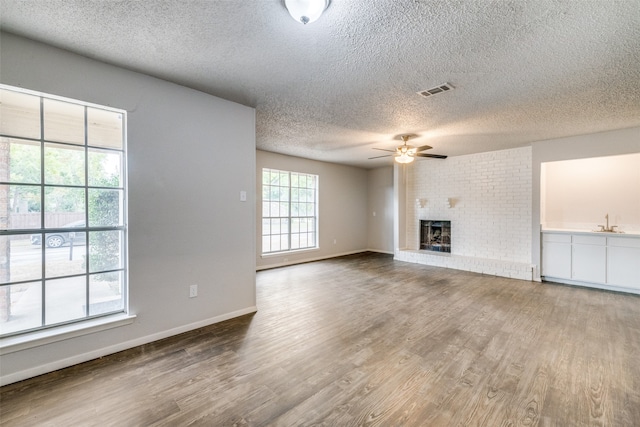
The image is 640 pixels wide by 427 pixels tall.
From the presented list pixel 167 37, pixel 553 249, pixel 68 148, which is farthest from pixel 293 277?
pixel 553 249

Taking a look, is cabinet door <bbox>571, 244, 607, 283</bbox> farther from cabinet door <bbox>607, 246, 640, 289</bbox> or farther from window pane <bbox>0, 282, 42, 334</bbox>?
window pane <bbox>0, 282, 42, 334</bbox>

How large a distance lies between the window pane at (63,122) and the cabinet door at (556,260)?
704cm

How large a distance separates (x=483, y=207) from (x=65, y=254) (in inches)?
278

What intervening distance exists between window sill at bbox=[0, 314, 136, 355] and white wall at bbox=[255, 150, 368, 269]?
11.0 feet

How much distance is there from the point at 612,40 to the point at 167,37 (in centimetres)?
339

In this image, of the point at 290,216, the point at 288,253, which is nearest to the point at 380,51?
the point at 290,216

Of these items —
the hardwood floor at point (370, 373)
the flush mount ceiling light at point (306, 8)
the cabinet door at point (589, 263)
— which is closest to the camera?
the flush mount ceiling light at point (306, 8)

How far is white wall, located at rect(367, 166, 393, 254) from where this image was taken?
7.97 metres

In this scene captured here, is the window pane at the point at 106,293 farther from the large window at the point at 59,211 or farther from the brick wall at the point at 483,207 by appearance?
the brick wall at the point at 483,207

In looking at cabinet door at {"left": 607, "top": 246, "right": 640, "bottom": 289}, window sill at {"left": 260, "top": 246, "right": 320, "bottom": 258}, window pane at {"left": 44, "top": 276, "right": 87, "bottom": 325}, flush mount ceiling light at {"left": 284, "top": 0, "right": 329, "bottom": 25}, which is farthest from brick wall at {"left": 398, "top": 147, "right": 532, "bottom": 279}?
window pane at {"left": 44, "top": 276, "right": 87, "bottom": 325}

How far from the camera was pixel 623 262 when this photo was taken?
4148 millimetres

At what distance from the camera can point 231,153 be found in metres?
3.20

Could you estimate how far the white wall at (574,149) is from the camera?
4039 millimetres

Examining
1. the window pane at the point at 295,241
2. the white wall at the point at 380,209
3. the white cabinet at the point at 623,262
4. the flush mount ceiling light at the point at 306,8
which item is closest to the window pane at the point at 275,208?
the window pane at the point at 295,241
